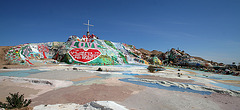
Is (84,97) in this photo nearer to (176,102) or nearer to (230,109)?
(176,102)

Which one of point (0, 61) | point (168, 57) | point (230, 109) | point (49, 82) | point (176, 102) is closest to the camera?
point (230, 109)

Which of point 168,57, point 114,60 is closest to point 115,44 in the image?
point 114,60

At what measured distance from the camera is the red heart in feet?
74.6

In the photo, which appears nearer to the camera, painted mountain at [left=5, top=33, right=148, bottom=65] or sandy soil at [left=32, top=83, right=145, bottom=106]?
sandy soil at [left=32, top=83, right=145, bottom=106]

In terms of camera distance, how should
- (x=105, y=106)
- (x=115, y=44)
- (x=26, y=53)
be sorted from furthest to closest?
1. (x=115, y=44)
2. (x=26, y=53)
3. (x=105, y=106)

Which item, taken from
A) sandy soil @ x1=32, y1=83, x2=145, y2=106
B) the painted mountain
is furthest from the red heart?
sandy soil @ x1=32, y1=83, x2=145, y2=106

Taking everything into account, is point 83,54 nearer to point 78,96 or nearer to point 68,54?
point 68,54

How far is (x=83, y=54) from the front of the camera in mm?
23312

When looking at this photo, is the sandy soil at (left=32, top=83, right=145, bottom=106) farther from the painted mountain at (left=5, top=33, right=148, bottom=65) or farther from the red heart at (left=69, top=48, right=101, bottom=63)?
the red heart at (left=69, top=48, right=101, bottom=63)

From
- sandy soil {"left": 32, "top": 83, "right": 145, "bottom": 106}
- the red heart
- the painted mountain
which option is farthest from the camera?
the red heart

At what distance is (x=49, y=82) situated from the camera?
22.1 feet

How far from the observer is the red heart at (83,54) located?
22750mm

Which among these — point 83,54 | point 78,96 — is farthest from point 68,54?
point 78,96

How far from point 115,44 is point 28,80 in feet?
96.9
